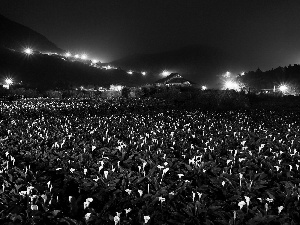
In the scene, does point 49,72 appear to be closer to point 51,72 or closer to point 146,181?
point 51,72

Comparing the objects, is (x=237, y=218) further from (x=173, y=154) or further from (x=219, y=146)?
(x=219, y=146)

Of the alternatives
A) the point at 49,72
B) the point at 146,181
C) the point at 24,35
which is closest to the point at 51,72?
the point at 49,72

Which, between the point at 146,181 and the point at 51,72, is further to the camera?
the point at 51,72

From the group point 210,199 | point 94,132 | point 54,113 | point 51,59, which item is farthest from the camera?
point 51,59

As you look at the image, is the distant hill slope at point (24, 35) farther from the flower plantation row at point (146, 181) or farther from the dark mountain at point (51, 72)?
the flower plantation row at point (146, 181)

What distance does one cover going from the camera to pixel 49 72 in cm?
7438

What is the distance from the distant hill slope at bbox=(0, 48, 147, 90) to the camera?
208ft

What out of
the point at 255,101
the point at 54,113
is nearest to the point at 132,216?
the point at 54,113

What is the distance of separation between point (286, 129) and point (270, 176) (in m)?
7.94

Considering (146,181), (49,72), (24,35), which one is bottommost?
(146,181)

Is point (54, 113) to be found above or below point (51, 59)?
below

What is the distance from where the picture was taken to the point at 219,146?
34.4 feet

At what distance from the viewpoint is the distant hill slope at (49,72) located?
2491 inches

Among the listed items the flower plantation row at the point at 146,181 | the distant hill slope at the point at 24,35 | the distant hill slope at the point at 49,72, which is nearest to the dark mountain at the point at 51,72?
the distant hill slope at the point at 49,72
